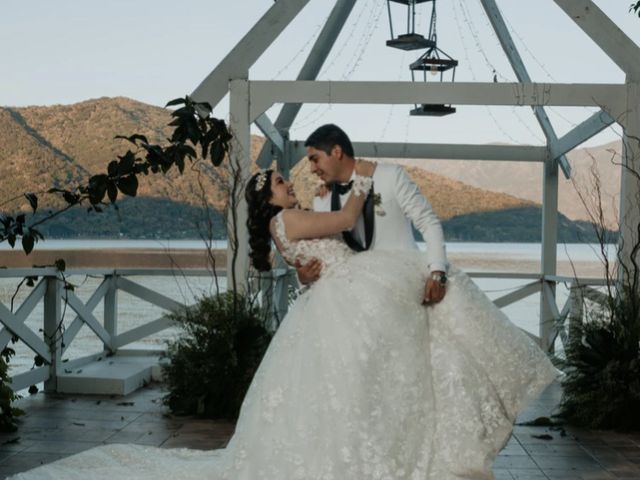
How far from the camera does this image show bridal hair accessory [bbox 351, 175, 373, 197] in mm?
3609

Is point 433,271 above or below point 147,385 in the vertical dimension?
above

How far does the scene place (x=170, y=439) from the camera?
566 centimetres

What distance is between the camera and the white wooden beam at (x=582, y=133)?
7.55 metres

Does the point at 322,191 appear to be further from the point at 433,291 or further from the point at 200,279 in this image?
the point at 200,279

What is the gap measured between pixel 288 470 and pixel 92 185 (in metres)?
1.66

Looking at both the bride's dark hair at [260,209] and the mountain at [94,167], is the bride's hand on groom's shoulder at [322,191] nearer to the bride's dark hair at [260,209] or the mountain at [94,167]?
the bride's dark hair at [260,209]

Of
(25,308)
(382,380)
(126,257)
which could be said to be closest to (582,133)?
(25,308)

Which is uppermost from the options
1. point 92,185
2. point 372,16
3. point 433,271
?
point 372,16

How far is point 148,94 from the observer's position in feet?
183

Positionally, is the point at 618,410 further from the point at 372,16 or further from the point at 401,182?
the point at 372,16

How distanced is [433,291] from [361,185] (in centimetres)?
49

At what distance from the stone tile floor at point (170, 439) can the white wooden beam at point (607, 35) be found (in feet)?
8.24

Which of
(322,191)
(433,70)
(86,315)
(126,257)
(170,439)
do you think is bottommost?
(126,257)

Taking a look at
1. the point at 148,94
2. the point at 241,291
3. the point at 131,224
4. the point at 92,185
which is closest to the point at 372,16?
the point at 241,291
